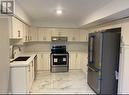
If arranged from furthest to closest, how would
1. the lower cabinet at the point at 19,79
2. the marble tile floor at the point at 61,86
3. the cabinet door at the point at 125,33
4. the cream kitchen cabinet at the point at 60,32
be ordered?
the cream kitchen cabinet at the point at 60,32 < the marble tile floor at the point at 61,86 < the lower cabinet at the point at 19,79 < the cabinet door at the point at 125,33

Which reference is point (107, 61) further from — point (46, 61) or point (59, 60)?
point (46, 61)

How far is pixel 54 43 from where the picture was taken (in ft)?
23.0

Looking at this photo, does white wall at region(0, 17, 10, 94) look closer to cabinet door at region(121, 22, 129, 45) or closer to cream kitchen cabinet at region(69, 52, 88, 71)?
cabinet door at region(121, 22, 129, 45)

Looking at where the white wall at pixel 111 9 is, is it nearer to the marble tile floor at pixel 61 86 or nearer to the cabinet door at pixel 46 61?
the marble tile floor at pixel 61 86

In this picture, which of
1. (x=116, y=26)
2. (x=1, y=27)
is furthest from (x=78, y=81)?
(x=1, y=27)

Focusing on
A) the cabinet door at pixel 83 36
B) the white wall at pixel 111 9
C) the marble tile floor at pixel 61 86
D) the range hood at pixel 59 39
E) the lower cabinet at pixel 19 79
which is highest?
the white wall at pixel 111 9

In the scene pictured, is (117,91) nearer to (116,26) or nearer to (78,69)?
(116,26)

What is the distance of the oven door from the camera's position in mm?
6449

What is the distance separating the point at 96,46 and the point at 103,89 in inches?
43.7

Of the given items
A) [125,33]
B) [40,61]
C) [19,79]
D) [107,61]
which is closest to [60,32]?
[40,61]

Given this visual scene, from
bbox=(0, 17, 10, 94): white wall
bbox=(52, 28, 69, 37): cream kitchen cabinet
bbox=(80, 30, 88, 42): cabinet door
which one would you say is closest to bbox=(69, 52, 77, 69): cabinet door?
bbox=(80, 30, 88, 42): cabinet door

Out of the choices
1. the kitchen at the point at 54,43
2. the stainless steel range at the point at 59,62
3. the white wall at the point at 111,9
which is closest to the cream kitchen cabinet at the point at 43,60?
the kitchen at the point at 54,43

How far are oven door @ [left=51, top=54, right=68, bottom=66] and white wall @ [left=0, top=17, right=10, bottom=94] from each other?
321 cm

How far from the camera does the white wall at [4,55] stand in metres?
3.24
